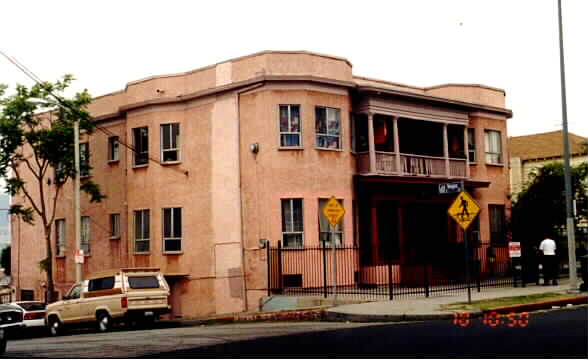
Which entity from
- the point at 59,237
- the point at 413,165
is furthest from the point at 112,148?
the point at 413,165

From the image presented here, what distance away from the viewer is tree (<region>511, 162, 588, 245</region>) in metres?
34.7

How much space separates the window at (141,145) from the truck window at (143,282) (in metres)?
9.39

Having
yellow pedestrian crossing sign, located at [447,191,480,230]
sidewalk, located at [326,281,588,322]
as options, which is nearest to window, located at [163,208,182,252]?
sidewalk, located at [326,281,588,322]

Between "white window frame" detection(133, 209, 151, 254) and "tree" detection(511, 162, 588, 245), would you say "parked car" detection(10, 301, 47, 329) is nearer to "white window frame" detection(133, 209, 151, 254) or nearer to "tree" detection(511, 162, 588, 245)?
"white window frame" detection(133, 209, 151, 254)

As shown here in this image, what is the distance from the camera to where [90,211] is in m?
35.8

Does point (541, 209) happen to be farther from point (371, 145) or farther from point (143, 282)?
point (143, 282)

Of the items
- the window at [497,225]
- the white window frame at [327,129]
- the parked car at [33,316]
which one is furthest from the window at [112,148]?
the window at [497,225]

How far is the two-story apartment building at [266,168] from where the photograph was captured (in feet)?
93.5

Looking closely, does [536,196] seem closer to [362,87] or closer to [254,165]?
[362,87]

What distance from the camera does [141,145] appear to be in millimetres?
32625

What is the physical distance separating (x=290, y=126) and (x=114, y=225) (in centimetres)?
1069

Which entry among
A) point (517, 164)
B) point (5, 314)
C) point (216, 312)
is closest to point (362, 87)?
point (216, 312)

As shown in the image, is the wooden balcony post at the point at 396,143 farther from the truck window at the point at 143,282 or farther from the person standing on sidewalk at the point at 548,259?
the truck window at the point at 143,282

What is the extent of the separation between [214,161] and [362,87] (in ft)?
21.6
